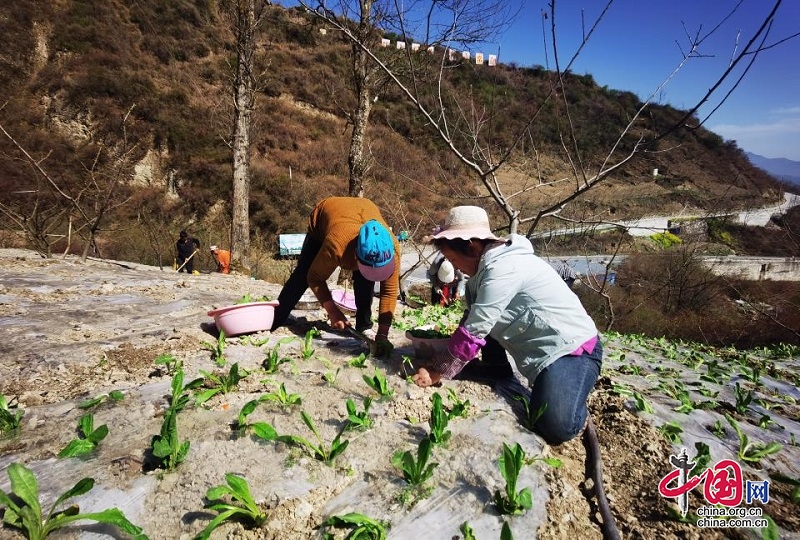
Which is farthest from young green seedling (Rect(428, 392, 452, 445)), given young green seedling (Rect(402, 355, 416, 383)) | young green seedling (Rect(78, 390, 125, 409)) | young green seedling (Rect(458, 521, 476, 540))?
young green seedling (Rect(78, 390, 125, 409))

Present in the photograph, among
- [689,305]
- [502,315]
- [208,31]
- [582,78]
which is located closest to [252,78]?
[502,315]

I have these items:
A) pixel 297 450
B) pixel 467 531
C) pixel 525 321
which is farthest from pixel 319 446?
pixel 525 321

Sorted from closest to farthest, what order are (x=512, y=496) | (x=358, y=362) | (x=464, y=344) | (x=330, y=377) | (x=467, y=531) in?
(x=467, y=531) → (x=512, y=496) → (x=464, y=344) → (x=330, y=377) → (x=358, y=362)

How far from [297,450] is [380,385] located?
0.62m

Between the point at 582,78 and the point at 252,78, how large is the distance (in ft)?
161

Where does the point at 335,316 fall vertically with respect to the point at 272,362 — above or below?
above

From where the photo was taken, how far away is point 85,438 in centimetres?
157

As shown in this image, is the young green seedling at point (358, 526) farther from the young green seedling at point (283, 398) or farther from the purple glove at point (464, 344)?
the purple glove at point (464, 344)

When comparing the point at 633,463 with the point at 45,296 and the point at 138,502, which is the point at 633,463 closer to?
the point at 138,502

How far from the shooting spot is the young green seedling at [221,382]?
6.24 feet

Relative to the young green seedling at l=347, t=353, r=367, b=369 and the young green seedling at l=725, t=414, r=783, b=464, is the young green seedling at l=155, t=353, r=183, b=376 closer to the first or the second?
the young green seedling at l=347, t=353, r=367, b=369

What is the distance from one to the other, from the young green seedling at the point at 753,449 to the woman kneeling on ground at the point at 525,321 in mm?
661

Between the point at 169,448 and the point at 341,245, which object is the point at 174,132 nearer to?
the point at 341,245

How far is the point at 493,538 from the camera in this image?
1.26 metres
